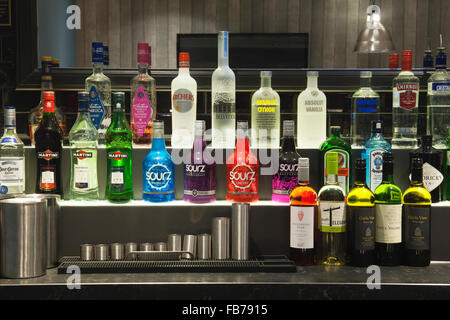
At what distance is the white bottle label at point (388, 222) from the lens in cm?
127

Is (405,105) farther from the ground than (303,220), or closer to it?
farther from the ground

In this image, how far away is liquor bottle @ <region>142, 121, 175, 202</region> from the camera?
1.37 m

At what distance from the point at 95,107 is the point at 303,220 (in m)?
0.70

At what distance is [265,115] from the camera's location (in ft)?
4.64

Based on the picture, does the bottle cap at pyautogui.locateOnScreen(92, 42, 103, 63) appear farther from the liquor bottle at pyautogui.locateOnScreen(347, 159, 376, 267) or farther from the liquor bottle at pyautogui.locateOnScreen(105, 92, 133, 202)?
the liquor bottle at pyautogui.locateOnScreen(347, 159, 376, 267)

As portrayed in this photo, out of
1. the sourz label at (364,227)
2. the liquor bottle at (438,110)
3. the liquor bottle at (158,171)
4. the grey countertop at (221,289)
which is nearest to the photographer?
the grey countertop at (221,289)

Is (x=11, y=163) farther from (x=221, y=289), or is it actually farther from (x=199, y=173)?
(x=221, y=289)

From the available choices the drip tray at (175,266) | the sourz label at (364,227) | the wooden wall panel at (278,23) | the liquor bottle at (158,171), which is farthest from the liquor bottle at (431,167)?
the wooden wall panel at (278,23)

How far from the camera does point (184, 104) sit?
4.67ft

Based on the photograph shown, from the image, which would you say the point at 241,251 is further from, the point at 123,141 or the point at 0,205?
the point at 0,205

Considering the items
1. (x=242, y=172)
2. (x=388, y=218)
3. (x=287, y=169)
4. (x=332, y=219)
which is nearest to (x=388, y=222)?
(x=388, y=218)

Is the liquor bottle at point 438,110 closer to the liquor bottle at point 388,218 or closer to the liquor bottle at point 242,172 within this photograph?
the liquor bottle at point 388,218

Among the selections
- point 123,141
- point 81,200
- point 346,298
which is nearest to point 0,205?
point 81,200

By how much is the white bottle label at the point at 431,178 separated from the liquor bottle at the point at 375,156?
116 mm
